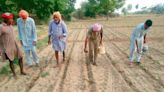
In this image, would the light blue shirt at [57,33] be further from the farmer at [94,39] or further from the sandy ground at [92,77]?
the farmer at [94,39]

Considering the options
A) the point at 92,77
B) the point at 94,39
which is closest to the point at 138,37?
the point at 94,39

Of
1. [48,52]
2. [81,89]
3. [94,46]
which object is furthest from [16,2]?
[81,89]

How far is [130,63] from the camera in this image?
32.1 feet

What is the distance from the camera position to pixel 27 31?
922cm

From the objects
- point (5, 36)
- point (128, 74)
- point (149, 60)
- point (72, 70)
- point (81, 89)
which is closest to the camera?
point (81, 89)

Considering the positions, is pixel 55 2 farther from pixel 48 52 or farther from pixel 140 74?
pixel 140 74

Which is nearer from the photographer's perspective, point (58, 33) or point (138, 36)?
point (138, 36)

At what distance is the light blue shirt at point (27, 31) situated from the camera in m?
9.14

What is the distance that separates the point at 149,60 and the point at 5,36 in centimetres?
505

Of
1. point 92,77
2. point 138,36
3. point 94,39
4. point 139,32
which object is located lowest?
point 92,77

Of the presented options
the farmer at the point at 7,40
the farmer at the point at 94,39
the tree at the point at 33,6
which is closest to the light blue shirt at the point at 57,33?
the farmer at the point at 94,39

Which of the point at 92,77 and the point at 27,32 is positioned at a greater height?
the point at 27,32

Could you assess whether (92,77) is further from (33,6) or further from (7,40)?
(33,6)

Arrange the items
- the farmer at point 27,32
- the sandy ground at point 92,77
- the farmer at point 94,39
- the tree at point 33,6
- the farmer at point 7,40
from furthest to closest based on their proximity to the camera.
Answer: the tree at point 33,6 < the farmer at point 94,39 < the farmer at point 27,32 < the farmer at point 7,40 < the sandy ground at point 92,77
